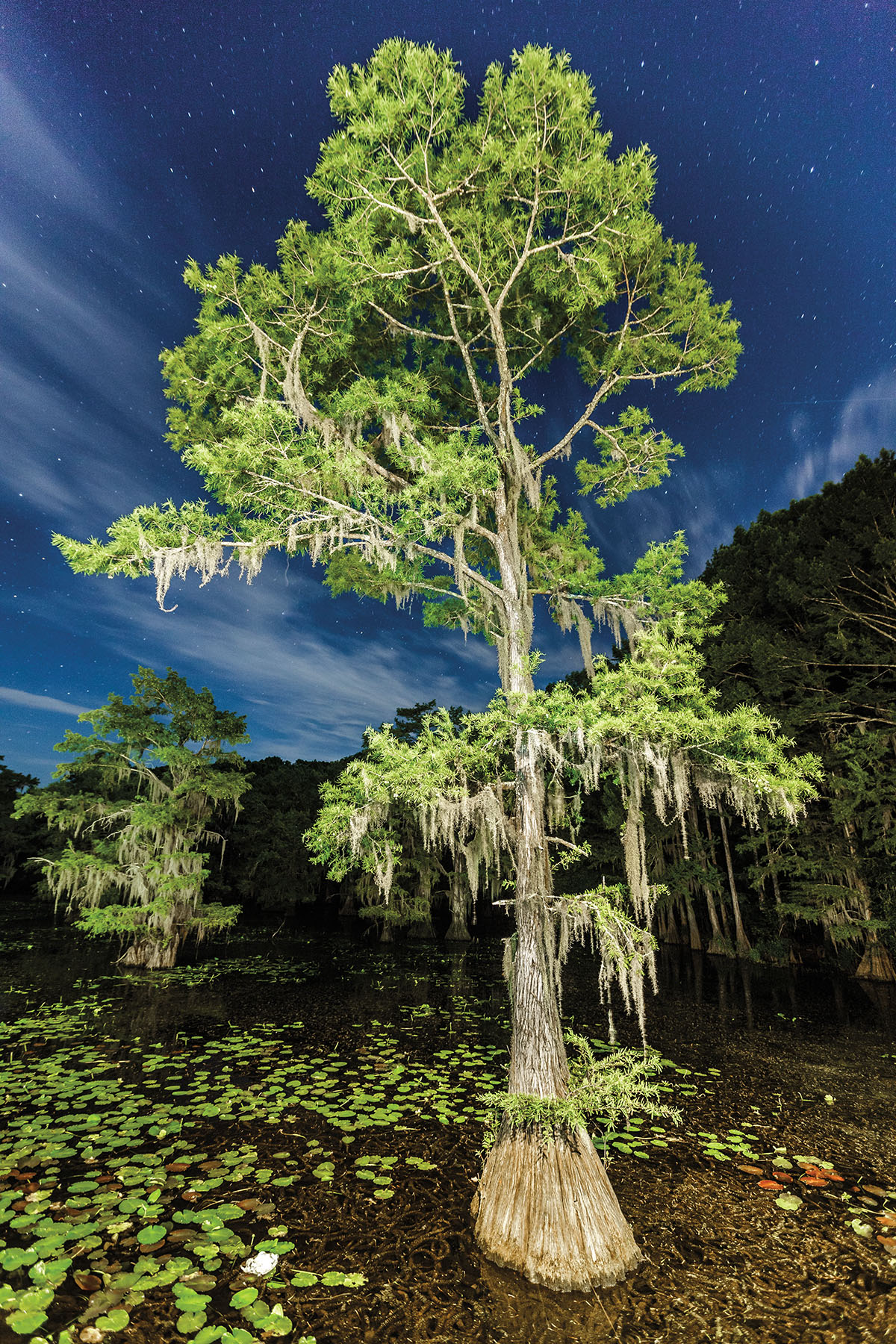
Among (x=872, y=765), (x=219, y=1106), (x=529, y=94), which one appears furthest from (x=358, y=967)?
(x=529, y=94)

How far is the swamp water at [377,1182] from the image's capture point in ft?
12.3

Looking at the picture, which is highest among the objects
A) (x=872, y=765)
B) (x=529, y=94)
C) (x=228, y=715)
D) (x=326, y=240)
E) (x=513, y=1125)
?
(x=529, y=94)

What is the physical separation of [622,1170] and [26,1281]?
5258 millimetres

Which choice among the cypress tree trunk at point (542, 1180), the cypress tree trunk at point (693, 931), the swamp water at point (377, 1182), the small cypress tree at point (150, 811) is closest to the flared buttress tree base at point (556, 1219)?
the cypress tree trunk at point (542, 1180)

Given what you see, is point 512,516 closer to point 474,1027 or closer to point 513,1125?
point 513,1125

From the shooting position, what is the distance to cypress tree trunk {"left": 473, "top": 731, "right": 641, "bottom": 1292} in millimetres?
4230

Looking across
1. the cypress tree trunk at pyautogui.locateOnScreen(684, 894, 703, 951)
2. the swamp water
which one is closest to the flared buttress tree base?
the swamp water

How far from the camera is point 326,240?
25.2 feet

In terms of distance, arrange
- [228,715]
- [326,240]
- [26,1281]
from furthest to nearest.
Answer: [228,715]
[326,240]
[26,1281]

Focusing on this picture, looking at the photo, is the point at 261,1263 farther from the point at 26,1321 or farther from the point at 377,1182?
the point at 377,1182

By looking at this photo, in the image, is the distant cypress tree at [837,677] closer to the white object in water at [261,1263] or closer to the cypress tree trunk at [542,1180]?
the cypress tree trunk at [542,1180]

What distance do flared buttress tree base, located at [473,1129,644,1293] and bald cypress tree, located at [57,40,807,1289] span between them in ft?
0.05

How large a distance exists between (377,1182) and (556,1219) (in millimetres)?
2047

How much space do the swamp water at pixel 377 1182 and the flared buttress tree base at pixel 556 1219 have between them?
6.2 inches
